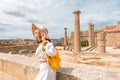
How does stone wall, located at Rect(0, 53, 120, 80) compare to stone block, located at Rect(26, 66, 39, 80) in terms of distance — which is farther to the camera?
stone block, located at Rect(26, 66, 39, 80)

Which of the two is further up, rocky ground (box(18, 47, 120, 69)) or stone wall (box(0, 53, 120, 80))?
stone wall (box(0, 53, 120, 80))

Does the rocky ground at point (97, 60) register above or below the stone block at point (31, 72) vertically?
below

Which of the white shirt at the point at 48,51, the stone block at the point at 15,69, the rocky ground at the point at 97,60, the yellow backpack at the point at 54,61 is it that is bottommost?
the rocky ground at the point at 97,60

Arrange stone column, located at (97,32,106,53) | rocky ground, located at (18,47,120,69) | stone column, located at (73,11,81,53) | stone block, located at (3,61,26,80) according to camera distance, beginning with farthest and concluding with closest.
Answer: stone column, located at (73,11,81,53)
stone column, located at (97,32,106,53)
rocky ground, located at (18,47,120,69)
stone block, located at (3,61,26,80)

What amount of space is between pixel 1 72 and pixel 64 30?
90.4ft

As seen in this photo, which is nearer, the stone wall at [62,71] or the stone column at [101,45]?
the stone wall at [62,71]

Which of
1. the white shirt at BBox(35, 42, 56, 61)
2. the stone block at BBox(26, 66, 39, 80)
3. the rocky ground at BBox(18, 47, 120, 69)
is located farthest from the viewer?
the rocky ground at BBox(18, 47, 120, 69)

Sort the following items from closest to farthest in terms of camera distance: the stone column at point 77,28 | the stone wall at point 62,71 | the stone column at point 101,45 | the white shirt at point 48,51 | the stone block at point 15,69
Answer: the stone wall at point 62,71 < the white shirt at point 48,51 < the stone block at point 15,69 < the stone column at point 101,45 < the stone column at point 77,28

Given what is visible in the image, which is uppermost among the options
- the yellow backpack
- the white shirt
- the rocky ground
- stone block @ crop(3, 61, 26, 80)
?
the white shirt

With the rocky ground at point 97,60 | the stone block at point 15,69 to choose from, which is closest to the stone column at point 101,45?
the rocky ground at point 97,60

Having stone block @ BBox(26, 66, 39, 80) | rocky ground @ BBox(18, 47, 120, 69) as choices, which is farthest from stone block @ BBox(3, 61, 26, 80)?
rocky ground @ BBox(18, 47, 120, 69)

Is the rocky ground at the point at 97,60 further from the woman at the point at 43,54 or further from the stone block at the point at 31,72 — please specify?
the woman at the point at 43,54

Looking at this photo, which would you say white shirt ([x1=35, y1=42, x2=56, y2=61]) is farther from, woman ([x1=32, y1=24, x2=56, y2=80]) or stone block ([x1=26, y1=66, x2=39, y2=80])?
stone block ([x1=26, y1=66, x2=39, y2=80])

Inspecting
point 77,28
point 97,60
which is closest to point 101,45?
point 77,28
